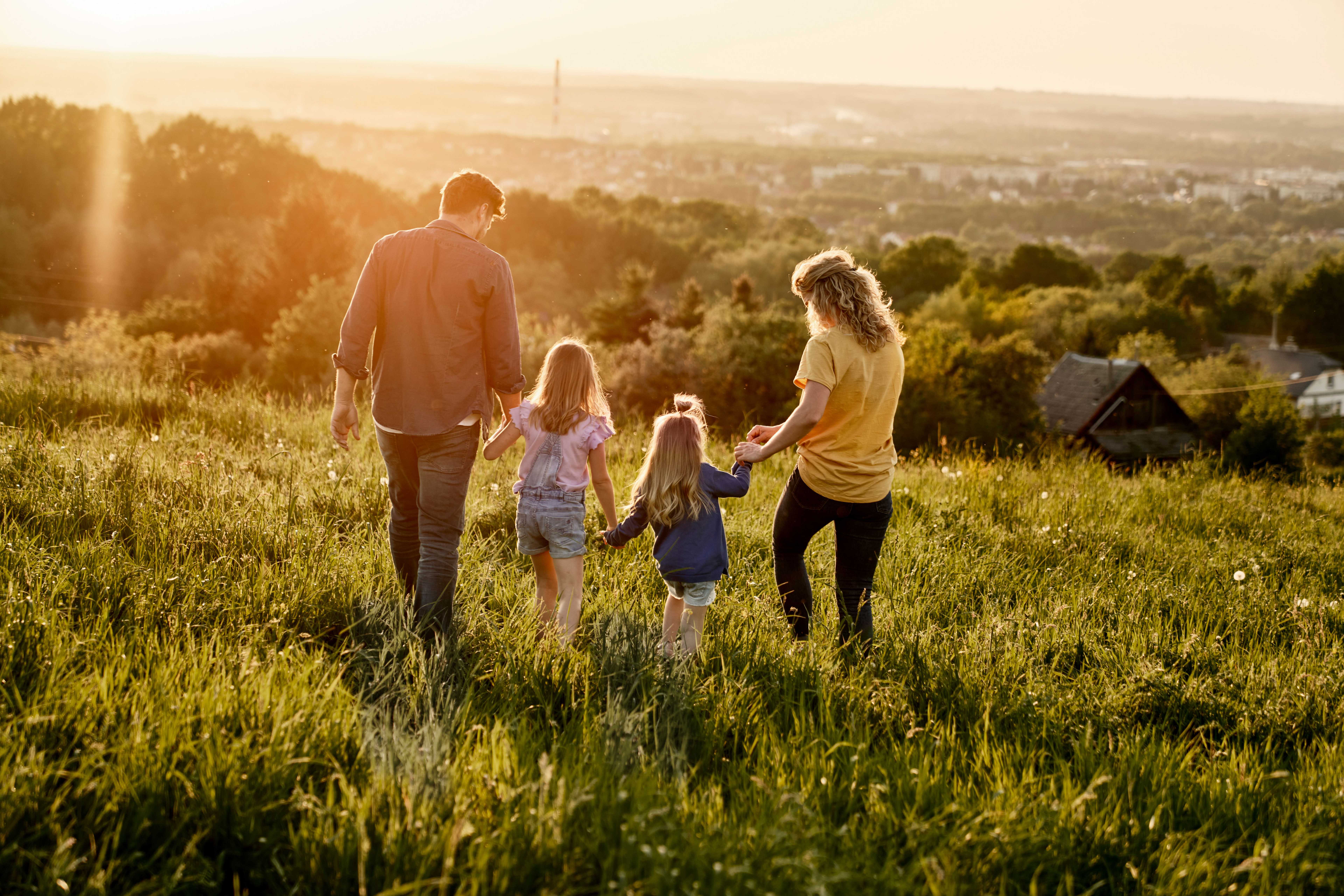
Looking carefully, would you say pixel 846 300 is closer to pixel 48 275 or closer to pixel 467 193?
pixel 467 193

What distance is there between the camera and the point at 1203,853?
2227 mm

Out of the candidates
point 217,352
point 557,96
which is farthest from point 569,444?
point 217,352

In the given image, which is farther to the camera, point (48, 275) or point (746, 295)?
point (48, 275)

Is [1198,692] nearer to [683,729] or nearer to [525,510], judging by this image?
[683,729]

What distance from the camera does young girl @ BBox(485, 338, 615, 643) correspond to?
12.0 feet

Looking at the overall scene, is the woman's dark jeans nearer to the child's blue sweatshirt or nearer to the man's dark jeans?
the child's blue sweatshirt

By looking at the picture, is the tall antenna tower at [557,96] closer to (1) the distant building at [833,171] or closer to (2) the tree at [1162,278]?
(2) the tree at [1162,278]

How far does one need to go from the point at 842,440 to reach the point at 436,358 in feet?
5.83

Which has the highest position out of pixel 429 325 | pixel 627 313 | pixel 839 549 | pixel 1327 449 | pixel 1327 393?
pixel 429 325

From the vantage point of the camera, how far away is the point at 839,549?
394cm

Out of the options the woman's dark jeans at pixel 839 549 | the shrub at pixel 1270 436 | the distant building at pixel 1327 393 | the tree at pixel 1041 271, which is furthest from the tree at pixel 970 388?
the tree at pixel 1041 271

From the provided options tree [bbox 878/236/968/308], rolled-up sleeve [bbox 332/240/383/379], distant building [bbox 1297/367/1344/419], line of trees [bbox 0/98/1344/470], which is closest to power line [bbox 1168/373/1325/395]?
line of trees [bbox 0/98/1344/470]

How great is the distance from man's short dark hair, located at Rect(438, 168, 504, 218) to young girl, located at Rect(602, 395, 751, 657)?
4.03 ft

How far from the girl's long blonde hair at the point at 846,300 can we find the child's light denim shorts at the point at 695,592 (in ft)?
3.97
